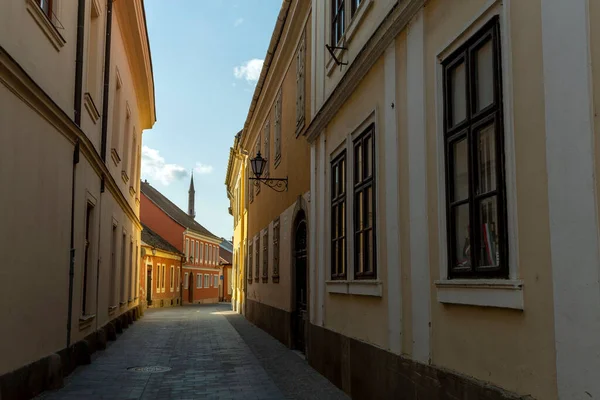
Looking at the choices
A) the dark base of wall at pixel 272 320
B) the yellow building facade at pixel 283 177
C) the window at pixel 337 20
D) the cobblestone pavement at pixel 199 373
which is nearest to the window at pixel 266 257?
the yellow building facade at pixel 283 177

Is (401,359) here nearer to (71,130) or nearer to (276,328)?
(71,130)

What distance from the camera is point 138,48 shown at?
61.7 feet

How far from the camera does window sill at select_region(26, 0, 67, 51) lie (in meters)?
7.51

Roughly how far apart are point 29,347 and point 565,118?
6671 mm

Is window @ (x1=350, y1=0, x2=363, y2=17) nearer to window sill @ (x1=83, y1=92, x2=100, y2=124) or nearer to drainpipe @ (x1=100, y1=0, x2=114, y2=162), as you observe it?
window sill @ (x1=83, y1=92, x2=100, y2=124)

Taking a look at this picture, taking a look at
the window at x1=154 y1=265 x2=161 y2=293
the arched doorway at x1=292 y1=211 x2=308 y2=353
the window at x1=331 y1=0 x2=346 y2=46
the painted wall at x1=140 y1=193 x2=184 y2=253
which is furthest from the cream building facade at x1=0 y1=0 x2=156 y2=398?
the painted wall at x1=140 y1=193 x2=184 y2=253

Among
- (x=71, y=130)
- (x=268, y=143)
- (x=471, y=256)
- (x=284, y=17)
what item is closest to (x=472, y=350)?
(x=471, y=256)

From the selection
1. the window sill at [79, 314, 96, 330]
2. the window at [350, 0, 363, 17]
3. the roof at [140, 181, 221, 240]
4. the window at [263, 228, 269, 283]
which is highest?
the roof at [140, 181, 221, 240]

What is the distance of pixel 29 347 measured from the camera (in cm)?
775

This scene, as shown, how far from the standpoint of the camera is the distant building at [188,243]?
50.3 m

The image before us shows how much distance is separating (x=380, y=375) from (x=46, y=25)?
5.98 metres

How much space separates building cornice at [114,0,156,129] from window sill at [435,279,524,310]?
40.6ft

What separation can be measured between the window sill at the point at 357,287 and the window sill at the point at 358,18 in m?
3.42

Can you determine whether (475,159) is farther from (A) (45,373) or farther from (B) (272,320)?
(B) (272,320)
